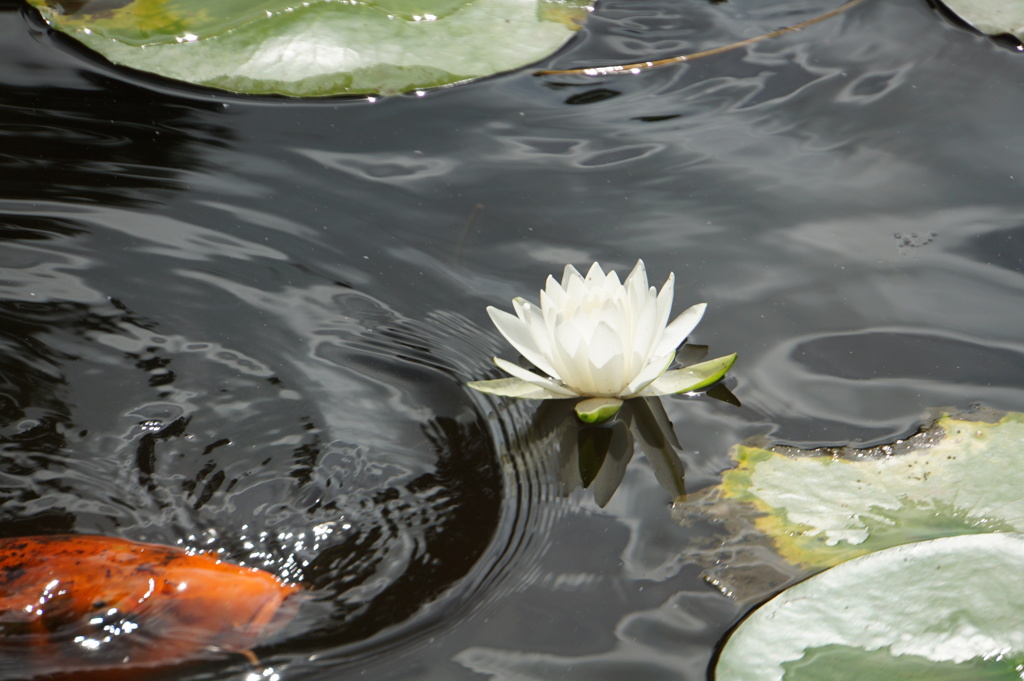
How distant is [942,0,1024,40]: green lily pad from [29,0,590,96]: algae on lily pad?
1301mm

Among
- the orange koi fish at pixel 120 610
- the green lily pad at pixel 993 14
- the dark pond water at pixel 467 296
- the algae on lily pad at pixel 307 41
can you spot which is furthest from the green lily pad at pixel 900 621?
the green lily pad at pixel 993 14

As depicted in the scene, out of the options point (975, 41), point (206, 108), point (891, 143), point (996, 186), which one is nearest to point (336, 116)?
point (206, 108)

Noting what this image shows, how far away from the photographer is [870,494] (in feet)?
4.93

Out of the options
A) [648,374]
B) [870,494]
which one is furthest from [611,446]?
Result: [870,494]

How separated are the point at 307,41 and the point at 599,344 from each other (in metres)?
1.43

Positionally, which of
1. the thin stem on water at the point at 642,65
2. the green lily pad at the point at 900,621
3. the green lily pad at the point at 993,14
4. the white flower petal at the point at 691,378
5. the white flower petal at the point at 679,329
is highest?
the green lily pad at the point at 993,14

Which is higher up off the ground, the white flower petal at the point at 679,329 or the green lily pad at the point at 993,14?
the green lily pad at the point at 993,14

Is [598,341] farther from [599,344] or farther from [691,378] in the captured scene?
[691,378]

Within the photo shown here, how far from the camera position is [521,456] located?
1646mm

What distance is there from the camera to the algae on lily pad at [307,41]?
8.18 ft

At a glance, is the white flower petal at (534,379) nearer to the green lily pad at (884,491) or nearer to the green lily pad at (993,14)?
the green lily pad at (884,491)

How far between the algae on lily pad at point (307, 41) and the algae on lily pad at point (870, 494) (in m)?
1.51

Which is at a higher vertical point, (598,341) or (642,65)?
(642,65)

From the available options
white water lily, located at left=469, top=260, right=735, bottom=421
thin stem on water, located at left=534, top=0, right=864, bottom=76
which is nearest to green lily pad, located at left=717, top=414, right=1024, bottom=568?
white water lily, located at left=469, top=260, right=735, bottom=421
